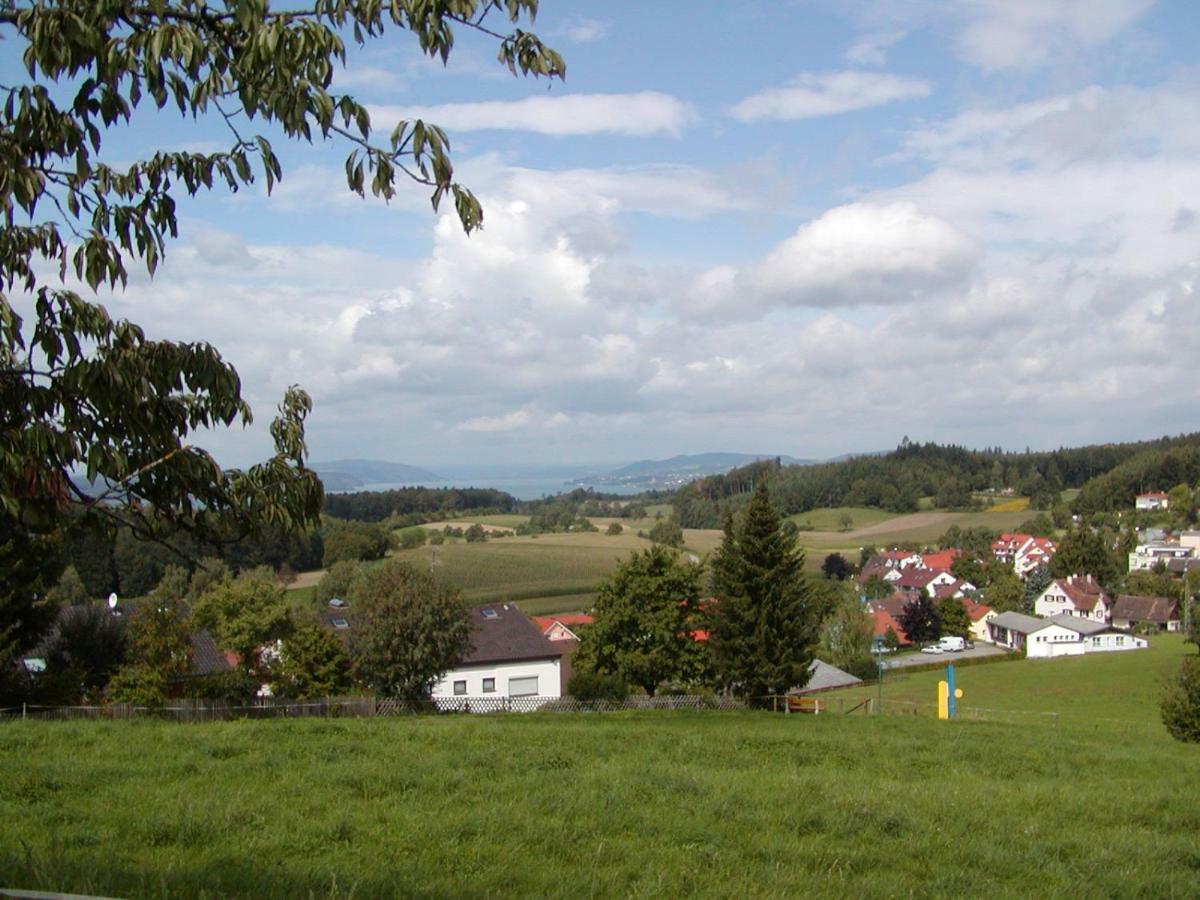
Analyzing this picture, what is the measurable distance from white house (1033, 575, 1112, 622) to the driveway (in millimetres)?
21365

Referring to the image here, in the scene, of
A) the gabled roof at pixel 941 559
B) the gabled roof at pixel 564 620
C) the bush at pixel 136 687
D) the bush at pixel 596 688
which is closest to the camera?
the bush at pixel 136 687

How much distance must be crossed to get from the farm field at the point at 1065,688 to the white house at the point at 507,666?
57.7 ft

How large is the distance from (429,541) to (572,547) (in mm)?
16285

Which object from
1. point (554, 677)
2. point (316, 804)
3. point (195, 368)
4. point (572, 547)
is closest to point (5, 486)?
point (195, 368)

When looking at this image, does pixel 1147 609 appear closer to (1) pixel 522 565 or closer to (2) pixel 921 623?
(2) pixel 921 623

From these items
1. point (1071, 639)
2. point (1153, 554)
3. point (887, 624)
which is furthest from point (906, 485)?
point (887, 624)

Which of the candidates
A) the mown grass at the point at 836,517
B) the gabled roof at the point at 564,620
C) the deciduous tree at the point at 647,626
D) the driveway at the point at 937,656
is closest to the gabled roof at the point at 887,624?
the driveway at the point at 937,656

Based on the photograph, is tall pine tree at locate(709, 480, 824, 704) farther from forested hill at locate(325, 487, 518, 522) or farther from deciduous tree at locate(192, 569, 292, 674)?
forested hill at locate(325, 487, 518, 522)

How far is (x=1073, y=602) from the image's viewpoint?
115750 mm

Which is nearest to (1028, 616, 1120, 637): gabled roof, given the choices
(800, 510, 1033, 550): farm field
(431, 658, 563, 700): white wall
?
(800, 510, 1033, 550): farm field

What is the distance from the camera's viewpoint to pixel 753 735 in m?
15.7

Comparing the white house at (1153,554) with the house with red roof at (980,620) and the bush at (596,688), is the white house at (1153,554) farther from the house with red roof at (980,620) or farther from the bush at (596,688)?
the bush at (596,688)

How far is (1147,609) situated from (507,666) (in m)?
88.1

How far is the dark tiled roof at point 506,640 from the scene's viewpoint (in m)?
49.4
